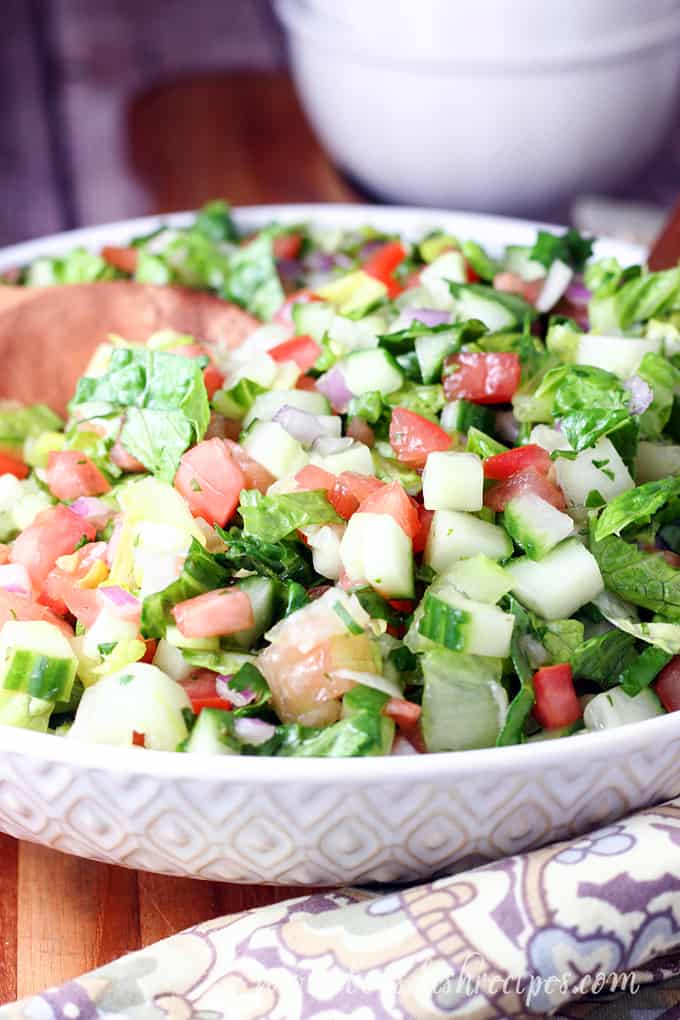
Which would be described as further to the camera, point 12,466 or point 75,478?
point 12,466

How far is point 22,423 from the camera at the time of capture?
2547mm

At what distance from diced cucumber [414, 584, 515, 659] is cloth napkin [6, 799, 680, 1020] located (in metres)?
0.27

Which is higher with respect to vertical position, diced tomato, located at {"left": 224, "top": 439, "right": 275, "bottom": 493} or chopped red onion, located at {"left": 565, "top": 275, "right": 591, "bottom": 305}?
chopped red onion, located at {"left": 565, "top": 275, "right": 591, "bottom": 305}

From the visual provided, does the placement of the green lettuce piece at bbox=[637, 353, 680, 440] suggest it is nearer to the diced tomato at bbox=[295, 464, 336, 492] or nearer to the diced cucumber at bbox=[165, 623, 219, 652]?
the diced tomato at bbox=[295, 464, 336, 492]

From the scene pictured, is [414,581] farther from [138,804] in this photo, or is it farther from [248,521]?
[138,804]

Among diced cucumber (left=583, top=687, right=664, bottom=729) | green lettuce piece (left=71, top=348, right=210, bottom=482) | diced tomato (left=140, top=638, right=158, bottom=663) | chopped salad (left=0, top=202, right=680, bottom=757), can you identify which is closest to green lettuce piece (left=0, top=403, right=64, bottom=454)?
chopped salad (left=0, top=202, right=680, bottom=757)

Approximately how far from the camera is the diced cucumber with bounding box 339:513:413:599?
70.7 inches

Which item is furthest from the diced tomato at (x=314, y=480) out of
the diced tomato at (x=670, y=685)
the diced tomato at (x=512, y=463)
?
the diced tomato at (x=670, y=685)

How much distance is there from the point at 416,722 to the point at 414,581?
9.2 inches

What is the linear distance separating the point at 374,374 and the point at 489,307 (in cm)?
32

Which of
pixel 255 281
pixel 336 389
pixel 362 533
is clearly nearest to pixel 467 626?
pixel 362 533

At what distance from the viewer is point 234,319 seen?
280 cm

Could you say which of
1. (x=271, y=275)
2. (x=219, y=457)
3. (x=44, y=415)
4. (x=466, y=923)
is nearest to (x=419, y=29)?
(x=271, y=275)

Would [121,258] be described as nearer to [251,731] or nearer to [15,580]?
[15,580]
